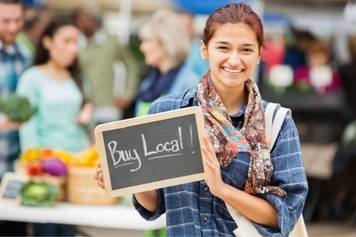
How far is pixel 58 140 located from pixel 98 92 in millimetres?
2120

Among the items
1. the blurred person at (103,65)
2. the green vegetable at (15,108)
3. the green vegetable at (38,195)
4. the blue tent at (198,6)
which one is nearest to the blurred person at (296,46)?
the blurred person at (103,65)

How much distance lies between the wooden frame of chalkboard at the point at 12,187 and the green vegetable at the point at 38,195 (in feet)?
0.20

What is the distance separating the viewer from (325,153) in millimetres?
8094

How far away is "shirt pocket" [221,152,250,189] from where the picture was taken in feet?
8.18

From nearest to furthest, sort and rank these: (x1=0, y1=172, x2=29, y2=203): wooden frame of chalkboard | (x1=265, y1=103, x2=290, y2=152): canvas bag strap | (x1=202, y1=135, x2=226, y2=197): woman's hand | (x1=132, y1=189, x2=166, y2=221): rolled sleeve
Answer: (x1=202, y1=135, x2=226, y2=197): woman's hand < (x1=265, y1=103, x2=290, y2=152): canvas bag strap < (x1=132, y1=189, x2=166, y2=221): rolled sleeve < (x1=0, y1=172, x2=29, y2=203): wooden frame of chalkboard

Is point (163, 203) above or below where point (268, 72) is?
below

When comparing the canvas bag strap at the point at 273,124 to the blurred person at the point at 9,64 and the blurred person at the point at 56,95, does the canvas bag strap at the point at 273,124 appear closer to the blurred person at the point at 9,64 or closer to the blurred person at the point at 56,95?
the blurred person at the point at 56,95

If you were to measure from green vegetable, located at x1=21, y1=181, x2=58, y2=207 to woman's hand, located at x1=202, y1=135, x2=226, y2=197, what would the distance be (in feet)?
6.55

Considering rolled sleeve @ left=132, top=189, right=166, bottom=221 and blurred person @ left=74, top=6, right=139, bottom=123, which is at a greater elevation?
blurred person @ left=74, top=6, right=139, bottom=123

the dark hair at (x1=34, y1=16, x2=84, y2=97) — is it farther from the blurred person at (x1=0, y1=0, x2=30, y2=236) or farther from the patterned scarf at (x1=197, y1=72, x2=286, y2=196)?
the patterned scarf at (x1=197, y1=72, x2=286, y2=196)

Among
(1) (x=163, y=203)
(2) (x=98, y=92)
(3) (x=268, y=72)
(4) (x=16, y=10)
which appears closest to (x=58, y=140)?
(4) (x=16, y=10)

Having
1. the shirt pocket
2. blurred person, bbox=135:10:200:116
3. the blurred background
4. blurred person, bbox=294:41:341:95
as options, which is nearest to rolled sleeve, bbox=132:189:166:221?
the shirt pocket

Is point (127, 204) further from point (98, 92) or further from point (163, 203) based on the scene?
point (98, 92)

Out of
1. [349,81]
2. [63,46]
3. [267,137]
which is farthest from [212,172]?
[349,81]
